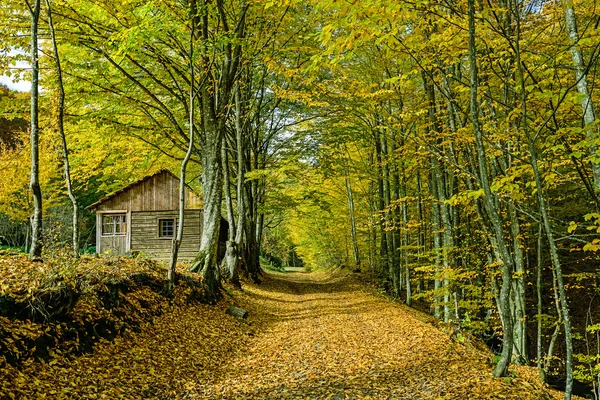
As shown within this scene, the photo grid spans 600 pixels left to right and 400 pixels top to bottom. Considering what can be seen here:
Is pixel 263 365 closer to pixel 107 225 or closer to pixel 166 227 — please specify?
pixel 166 227

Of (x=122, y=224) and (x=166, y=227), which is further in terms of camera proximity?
(x=122, y=224)

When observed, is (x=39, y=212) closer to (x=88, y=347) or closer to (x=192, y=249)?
(x=88, y=347)

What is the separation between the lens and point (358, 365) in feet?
22.2

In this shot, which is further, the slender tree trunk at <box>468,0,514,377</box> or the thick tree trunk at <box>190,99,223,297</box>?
the thick tree trunk at <box>190,99,223,297</box>

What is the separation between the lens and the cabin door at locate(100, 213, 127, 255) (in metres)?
24.8

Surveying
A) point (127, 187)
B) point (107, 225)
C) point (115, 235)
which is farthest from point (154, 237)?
point (107, 225)

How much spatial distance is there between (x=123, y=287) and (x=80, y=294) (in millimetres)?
1528

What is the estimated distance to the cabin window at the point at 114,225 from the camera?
2511cm

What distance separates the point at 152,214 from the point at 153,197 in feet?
3.42

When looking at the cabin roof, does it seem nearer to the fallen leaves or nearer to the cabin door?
the cabin door

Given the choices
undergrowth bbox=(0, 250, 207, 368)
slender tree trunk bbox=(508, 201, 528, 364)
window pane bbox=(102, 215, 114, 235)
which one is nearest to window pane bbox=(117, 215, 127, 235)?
window pane bbox=(102, 215, 114, 235)

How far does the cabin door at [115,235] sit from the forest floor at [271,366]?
54.8 feet

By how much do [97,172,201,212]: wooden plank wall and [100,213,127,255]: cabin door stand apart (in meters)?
0.82

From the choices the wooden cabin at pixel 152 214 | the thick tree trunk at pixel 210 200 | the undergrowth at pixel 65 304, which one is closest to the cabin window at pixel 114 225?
the wooden cabin at pixel 152 214
